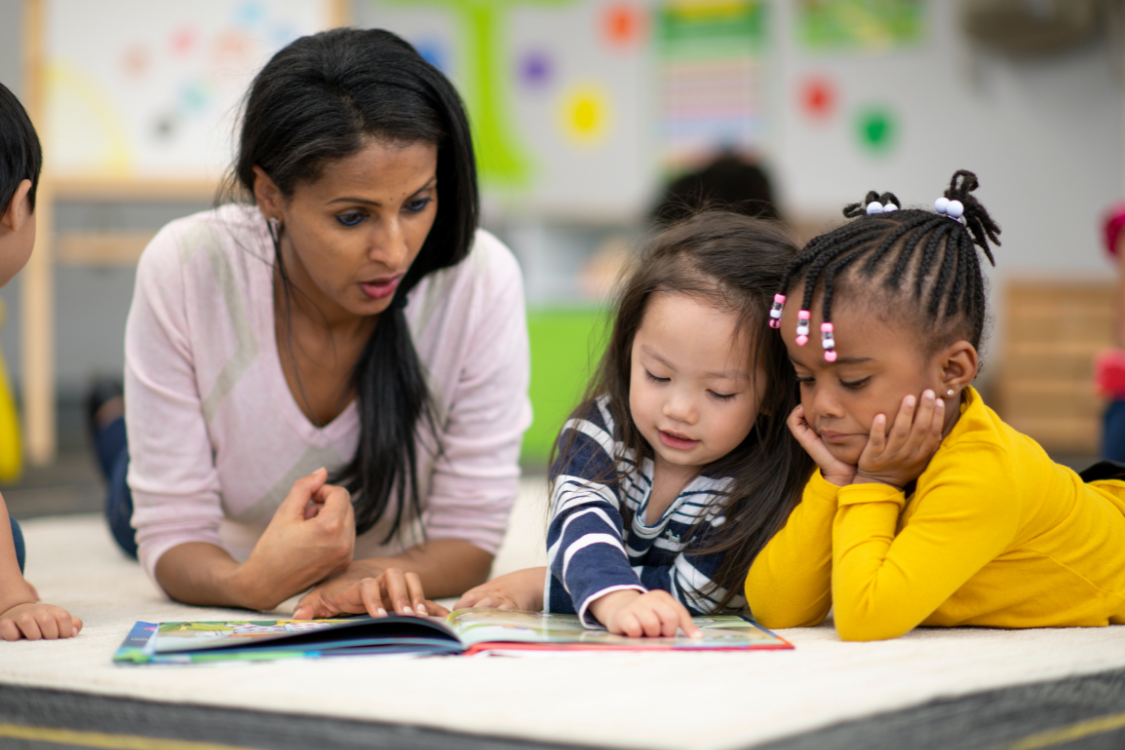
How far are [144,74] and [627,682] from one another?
2730 millimetres

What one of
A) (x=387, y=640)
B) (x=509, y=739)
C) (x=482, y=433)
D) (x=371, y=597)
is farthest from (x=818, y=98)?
(x=509, y=739)

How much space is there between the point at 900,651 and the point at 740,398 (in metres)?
Result: 0.26

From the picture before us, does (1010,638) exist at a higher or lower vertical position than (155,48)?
lower

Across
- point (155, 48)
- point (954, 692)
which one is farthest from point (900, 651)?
point (155, 48)

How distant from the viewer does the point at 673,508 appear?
40.4 inches

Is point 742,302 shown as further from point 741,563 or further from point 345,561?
point 345,561

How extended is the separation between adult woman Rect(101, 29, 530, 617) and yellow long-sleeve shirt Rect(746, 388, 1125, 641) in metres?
0.37

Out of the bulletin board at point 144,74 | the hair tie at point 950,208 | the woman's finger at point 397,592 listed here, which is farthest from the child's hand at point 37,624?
the bulletin board at point 144,74

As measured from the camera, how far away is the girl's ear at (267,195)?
1070 millimetres

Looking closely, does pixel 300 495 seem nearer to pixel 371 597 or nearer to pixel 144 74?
pixel 371 597

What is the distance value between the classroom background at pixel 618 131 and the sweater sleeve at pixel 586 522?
1.76 metres

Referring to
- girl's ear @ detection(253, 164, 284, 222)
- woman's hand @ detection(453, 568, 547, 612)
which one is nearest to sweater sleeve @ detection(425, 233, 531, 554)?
woman's hand @ detection(453, 568, 547, 612)

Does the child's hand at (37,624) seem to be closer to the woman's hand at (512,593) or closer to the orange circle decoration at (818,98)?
the woman's hand at (512,593)

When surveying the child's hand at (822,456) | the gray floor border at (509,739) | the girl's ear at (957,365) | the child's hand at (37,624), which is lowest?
the child's hand at (37,624)
